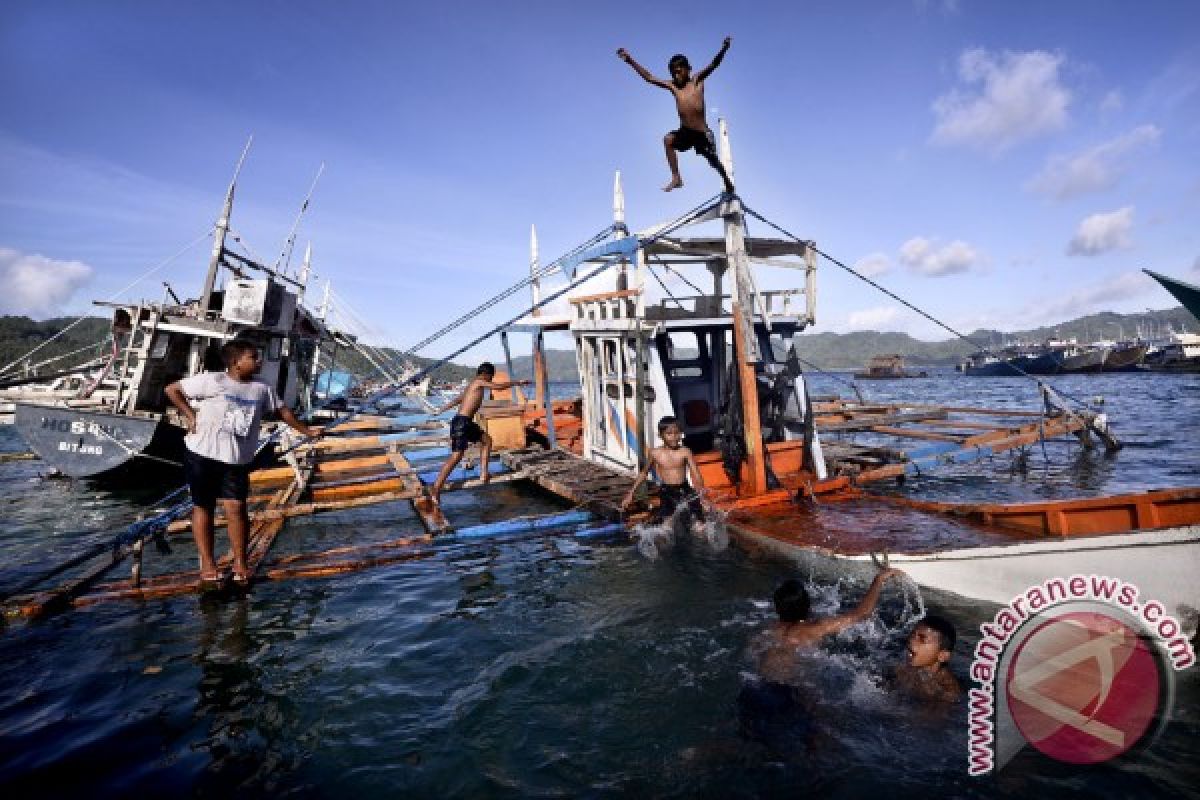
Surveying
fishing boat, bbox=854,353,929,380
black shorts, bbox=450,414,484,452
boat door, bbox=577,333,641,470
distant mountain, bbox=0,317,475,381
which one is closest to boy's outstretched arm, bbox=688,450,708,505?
boat door, bbox=577,333,641,470

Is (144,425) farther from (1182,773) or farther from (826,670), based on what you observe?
(1182,773)

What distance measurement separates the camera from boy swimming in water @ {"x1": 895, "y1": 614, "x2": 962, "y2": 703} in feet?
14.1

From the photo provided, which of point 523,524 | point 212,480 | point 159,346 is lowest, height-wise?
point 523,524

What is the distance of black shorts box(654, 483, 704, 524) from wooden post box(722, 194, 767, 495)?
45.4 inches

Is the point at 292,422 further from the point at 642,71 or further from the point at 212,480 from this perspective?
the point at 642,71

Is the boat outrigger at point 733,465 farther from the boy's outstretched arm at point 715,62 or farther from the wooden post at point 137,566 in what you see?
the boy's outstretched arm at point 715,62

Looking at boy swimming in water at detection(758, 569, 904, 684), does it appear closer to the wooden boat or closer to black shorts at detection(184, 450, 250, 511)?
the wooden boat

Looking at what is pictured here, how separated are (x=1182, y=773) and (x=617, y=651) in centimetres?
398

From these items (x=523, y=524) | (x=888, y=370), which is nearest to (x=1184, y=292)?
(x=523, y=524)

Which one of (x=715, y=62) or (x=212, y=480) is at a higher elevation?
(x=715, y=62)

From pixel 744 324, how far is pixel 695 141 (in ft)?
8.73

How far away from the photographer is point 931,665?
4.39 metres

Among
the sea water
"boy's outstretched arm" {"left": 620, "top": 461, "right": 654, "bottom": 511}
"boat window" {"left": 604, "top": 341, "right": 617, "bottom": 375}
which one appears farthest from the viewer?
"boat window" {"left": 604, "top": 341, "right": 617, "bottom": 375}

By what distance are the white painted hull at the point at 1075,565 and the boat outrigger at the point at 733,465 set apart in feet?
0.04
